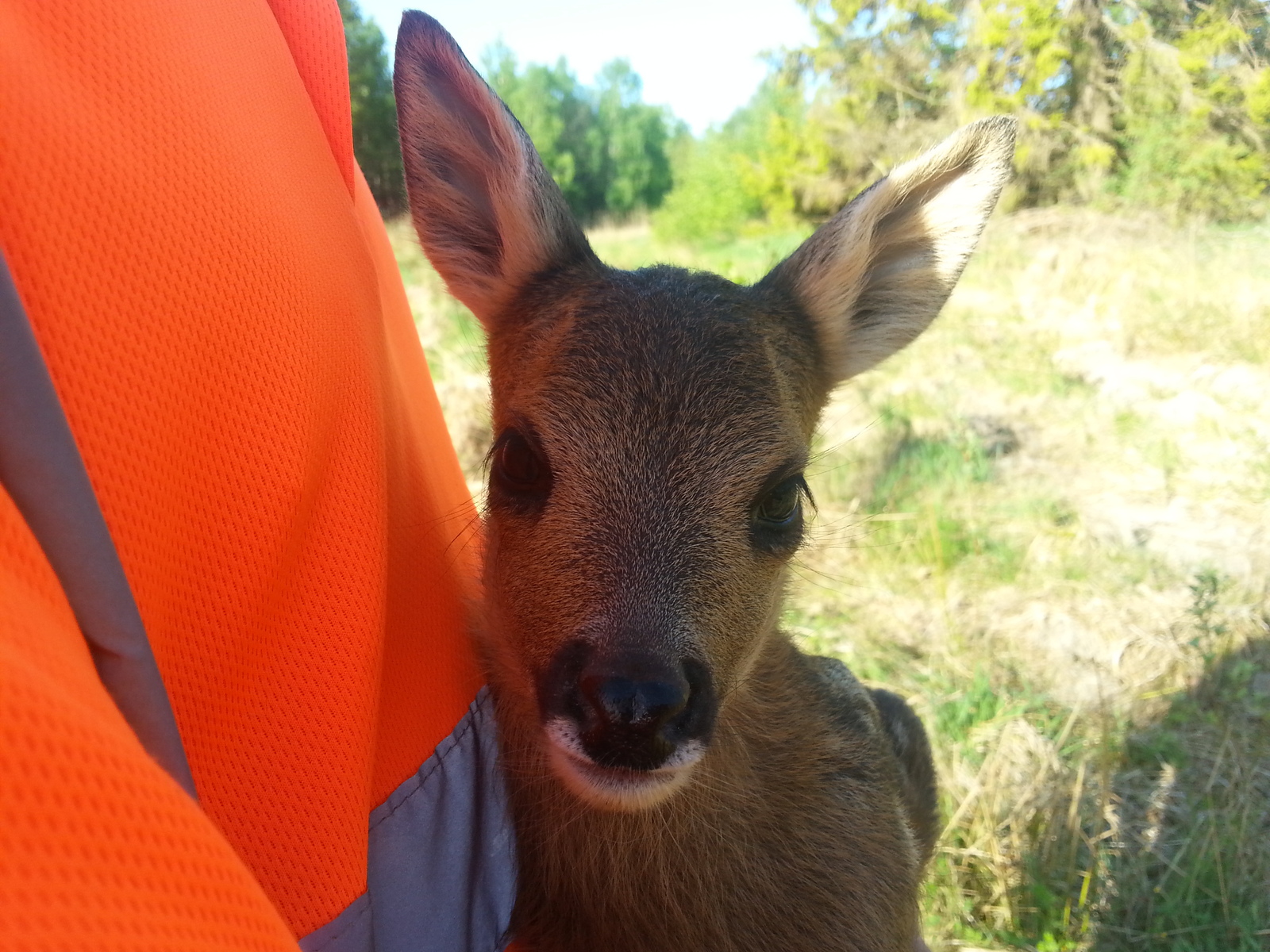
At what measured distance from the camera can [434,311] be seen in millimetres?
9844

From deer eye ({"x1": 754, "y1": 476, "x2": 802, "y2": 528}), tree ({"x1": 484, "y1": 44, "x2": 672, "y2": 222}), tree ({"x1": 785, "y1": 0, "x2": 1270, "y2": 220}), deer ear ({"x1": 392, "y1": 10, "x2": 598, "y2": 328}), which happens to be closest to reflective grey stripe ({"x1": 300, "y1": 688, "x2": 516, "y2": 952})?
deer eye ({"x1": 754, "y1": 476, "x2": 802, "y2": 528})

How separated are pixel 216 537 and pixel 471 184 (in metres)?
1.81

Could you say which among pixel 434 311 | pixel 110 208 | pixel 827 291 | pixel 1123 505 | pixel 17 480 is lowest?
pixel 1123 505

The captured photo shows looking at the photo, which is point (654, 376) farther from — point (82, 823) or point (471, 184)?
point (82, 823)

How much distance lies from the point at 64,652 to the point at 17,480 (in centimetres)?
18

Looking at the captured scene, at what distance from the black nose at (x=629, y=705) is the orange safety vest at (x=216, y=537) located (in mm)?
260

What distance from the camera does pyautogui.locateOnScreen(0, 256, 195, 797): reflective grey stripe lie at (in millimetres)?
704

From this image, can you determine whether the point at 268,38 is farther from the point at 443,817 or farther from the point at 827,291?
the point at 827,291

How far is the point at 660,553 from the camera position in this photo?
179cm

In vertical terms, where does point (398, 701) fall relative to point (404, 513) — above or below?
below

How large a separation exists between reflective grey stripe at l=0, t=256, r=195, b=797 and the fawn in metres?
0.90

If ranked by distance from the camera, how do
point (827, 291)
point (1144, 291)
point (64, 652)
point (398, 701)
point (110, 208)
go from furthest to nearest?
1. point (1144, 291)
2. point (827, 291)
3. point (398, 701)
4. point (110, 208)
5. point (64, 652)

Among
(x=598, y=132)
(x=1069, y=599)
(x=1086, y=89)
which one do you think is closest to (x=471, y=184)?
(x=1069, y=599)

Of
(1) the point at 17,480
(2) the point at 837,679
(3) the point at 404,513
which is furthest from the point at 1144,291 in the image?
(1) the point at 17,480
